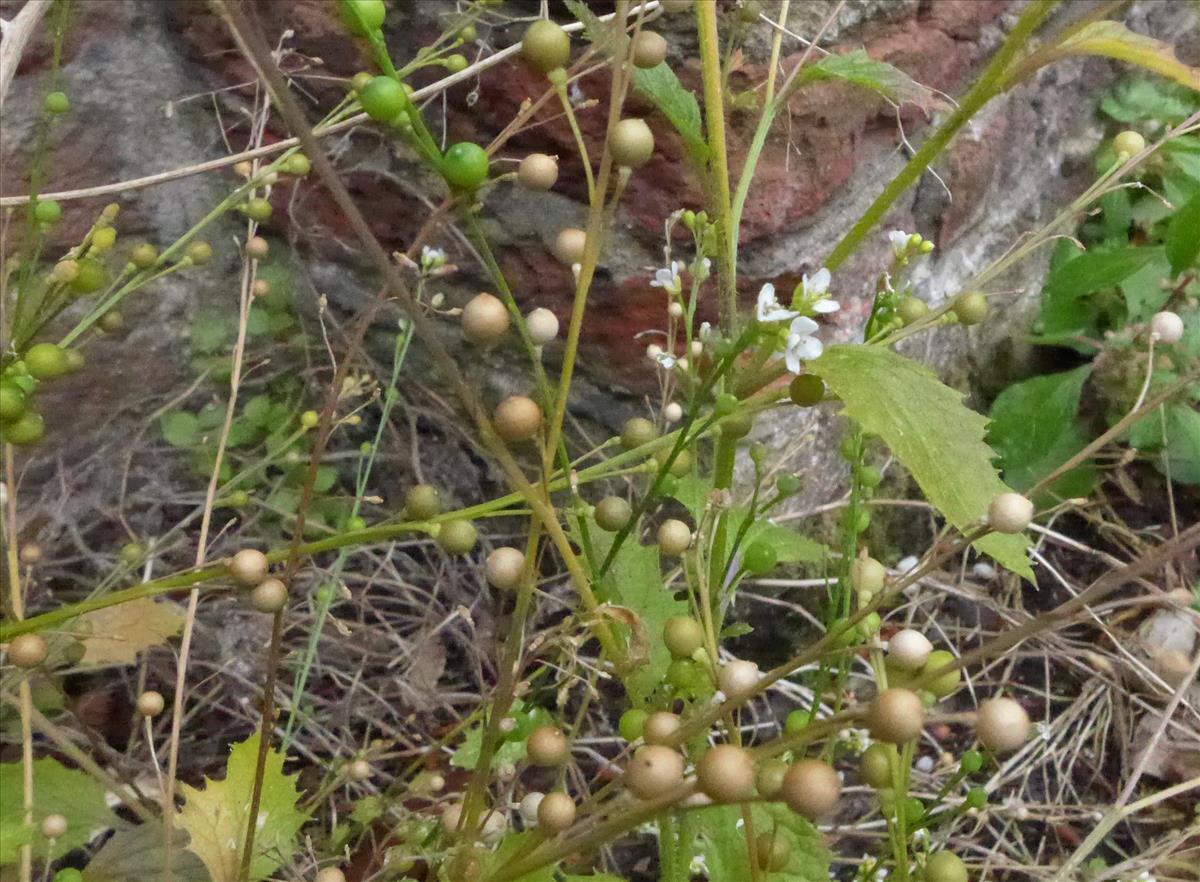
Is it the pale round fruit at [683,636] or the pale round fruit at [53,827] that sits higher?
the pale round fruit at [683,636]

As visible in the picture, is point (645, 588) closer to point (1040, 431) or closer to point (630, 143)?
point (630, 143)

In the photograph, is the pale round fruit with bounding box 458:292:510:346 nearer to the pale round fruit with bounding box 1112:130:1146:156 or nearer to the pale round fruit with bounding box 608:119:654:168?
the pale round fruit with bounding box 608:119:654:168

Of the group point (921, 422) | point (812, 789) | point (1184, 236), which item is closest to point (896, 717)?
point (812, 789)

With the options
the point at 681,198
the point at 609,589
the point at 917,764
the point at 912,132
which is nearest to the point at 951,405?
the point at 609,589


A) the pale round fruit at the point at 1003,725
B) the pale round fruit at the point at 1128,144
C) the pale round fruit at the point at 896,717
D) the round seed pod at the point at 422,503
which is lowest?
the round seed pod at the point at 422,503

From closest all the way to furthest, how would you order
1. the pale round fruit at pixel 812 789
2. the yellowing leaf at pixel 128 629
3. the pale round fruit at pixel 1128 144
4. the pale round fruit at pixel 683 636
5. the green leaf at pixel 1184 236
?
the pale round fruit at pixel 812 789
the pale round fruit at pixel 683 636
the pale round fruit at pixel 1128 144
the yellowing leaf at pixel 128 629
the green leaf at pixel 1184 236

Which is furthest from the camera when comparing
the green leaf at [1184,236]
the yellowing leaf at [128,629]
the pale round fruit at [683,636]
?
the green leaf at [1184,236]

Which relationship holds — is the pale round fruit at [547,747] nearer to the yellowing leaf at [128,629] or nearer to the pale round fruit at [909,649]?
the pale round fruit at [909,649]

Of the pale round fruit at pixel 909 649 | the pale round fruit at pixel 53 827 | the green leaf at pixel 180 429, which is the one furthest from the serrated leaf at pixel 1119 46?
the green leaf at pixel 180 429

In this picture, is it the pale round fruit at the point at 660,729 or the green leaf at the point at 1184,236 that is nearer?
the pale round fruit at the point at 660,729
